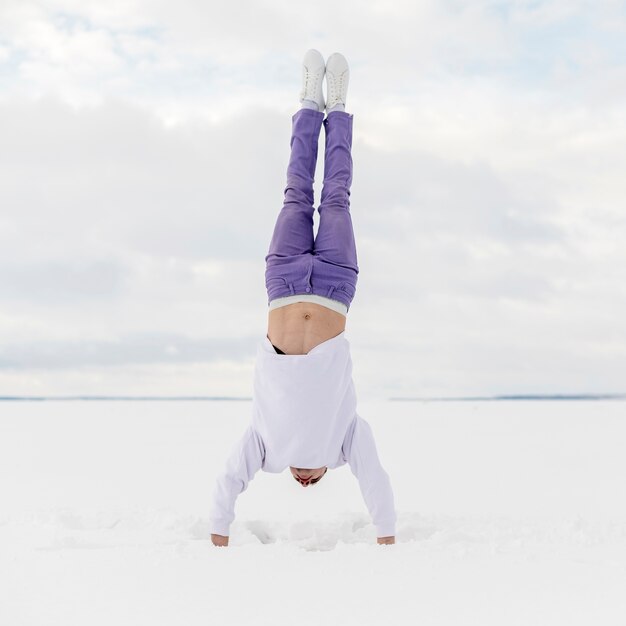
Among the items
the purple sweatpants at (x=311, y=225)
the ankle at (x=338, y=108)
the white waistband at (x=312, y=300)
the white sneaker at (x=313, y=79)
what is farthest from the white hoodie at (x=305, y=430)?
the white sneaker at (x=313, y=79)

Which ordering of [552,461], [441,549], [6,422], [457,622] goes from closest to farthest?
1. [457,622]
2. [441,549]
3. [552,461]
4. [6,422]

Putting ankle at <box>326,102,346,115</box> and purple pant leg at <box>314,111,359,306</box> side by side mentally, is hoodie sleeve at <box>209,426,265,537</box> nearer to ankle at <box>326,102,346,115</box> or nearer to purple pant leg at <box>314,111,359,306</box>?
purple pant leg at <box>314,111,359,306</box>

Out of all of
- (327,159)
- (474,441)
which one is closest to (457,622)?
(327,159)

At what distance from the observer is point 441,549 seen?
141 inches

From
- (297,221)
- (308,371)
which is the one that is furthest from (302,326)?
(297,221)

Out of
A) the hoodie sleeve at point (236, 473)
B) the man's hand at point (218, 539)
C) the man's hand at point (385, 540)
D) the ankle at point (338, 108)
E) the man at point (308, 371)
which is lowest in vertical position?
the man's hand at point (218, 539)

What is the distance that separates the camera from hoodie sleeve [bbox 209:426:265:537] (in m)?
4.23

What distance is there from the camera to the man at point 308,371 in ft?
13.7

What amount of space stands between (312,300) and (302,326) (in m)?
0.18

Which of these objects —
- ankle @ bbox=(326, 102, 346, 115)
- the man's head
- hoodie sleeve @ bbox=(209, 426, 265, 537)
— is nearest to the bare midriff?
hoodie sleeve @ bbox=(209, 426, 265, 537)

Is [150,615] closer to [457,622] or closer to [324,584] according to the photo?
[324,584]

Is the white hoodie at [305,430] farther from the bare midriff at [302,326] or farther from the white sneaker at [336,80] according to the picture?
the white sneaker at [336,80]

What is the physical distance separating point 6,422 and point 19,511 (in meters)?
6.88

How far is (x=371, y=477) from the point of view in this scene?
14.2 ft
